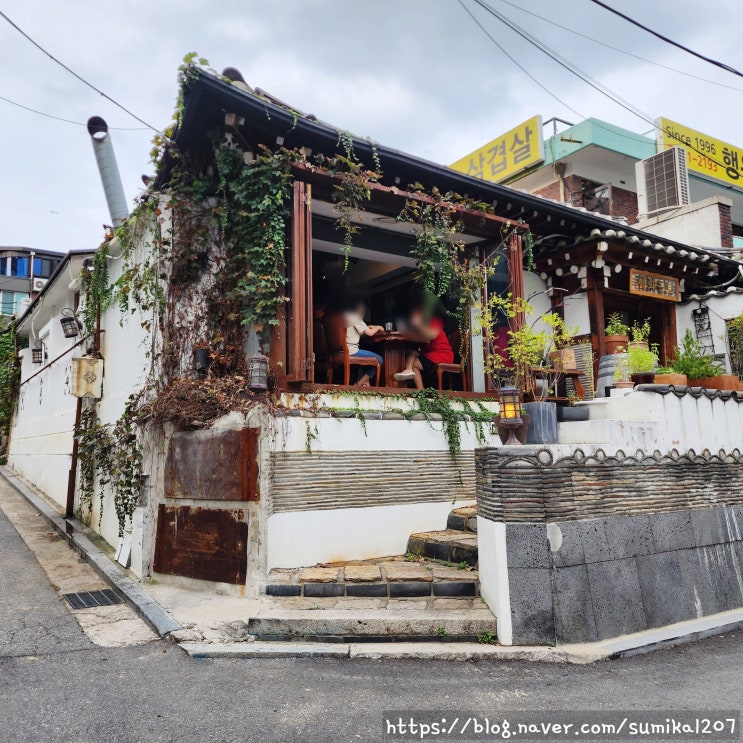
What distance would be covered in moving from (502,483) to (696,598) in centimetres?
244

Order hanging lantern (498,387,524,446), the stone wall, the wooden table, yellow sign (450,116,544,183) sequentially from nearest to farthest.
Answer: the stone wall < hanging lantern (498,387,524,446) < the wooden table < yellow sign (450,116,544,183)

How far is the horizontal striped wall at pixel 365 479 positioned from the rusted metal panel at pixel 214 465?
254 mm

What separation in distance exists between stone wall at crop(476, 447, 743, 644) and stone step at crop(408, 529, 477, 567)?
1.88ft

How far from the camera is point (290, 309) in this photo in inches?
268

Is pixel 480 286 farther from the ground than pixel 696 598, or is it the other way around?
pixel 480 286

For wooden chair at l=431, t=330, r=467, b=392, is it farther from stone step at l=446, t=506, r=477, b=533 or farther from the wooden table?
stone step at l=446, t=506, r=477, b=533

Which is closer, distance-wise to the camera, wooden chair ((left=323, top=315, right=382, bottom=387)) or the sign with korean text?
wooden chair ((left=323, top=315, right=382, bottom=387))

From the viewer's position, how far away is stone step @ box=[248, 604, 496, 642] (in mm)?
4910

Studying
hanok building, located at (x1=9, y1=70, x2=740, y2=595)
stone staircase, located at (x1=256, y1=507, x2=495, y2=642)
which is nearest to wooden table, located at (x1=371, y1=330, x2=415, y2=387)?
hanok building, located at (x1=9, y1=70, x2=740, y2=595)

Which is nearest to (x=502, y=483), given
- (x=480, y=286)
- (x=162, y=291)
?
(x=480, y=286)

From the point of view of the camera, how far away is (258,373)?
20.6 feet

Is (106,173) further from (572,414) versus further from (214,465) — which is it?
(572,414)

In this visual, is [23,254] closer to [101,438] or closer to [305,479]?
[101,438]

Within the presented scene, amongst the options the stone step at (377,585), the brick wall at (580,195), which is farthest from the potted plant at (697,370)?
the brick wall at (580,195)
